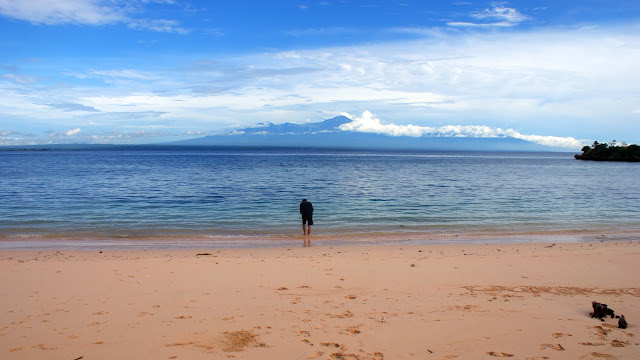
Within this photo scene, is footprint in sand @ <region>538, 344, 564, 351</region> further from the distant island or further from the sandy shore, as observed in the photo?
the distant island

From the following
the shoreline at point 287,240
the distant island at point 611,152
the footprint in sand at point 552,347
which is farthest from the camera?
the distant island at point 611,152

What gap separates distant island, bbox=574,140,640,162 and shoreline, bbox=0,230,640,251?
91380 millimetres

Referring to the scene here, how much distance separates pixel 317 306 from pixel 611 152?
367 ft

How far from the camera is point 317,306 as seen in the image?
809 centimetres

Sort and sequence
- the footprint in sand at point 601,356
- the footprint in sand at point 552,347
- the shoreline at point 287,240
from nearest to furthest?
the footprint in sand at point 601,356 → the footprint in sand at point 552,347 → the shoreline at point 287,240

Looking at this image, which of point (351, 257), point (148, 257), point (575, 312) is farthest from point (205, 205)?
point (575, 312)

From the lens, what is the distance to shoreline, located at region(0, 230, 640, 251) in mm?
15719

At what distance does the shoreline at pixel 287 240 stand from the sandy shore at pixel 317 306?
9.12ft

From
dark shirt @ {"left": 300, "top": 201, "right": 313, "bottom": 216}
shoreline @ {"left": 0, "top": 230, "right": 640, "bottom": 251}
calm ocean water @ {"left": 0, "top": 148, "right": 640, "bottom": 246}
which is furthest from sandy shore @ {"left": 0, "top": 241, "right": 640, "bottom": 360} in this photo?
A: calm ocean water @ {"left": 0, "top": 148, "right": 640, "bottom": 246}

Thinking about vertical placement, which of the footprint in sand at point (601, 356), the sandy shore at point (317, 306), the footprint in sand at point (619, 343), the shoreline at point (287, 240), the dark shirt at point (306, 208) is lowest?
the shoreline at point (287, 240)

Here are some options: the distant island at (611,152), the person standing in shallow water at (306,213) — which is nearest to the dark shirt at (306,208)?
the person standing in shallow water at (306,213)

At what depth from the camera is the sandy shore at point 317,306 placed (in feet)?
20.7

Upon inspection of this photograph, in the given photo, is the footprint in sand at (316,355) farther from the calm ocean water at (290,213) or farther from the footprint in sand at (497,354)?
the calm ocean water at (290,213)

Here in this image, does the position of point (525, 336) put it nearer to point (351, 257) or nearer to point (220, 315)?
point (220, 315)
